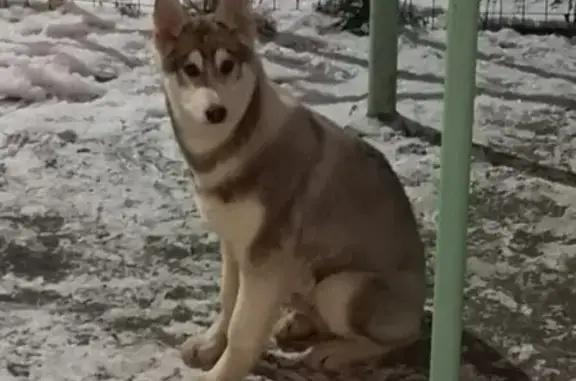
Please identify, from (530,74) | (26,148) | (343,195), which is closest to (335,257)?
(343,195)

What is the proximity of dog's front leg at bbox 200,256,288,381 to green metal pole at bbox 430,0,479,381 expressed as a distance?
0.23m

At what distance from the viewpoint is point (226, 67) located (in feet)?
3.65

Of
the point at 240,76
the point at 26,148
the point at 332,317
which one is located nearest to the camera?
the point at 240,76

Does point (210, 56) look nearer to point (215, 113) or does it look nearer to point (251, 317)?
point (215, 113)

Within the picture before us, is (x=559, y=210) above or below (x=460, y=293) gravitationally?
below

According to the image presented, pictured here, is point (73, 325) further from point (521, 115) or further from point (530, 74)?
point (530, 74)

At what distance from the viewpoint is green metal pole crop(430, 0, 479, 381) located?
2.97ft

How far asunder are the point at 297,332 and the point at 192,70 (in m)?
0.40

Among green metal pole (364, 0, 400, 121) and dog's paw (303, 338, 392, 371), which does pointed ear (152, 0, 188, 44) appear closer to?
dog's paw (303, 338, 392, 371)

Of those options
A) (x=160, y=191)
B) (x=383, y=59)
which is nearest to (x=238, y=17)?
(x=160, y=191)

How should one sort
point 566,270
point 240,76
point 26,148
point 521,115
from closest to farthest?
point 240,76 → point 566,270 → point 26,148 → point 521,115

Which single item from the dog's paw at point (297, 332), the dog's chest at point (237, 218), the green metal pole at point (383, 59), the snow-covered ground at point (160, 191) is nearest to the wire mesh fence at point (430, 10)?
the snow-covered ground at point (160, 191)

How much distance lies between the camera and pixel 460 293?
981 mm

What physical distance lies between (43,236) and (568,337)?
780mm
